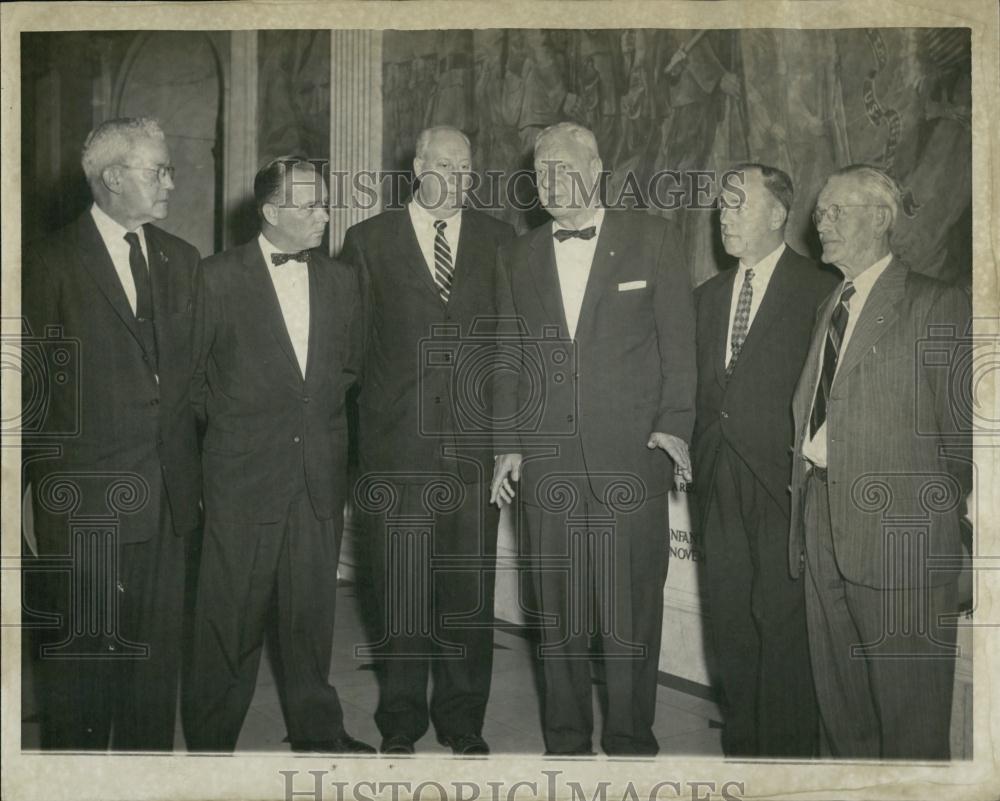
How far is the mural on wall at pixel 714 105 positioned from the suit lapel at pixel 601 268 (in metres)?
0.27

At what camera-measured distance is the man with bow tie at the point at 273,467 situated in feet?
15.7

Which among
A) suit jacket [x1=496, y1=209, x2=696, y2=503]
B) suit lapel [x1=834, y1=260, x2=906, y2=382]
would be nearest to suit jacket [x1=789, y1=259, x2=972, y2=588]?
suit lapel [x1=834, y1=260, x2=906, y2=382]

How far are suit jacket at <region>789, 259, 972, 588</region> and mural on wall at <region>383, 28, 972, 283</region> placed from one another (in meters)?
0.29

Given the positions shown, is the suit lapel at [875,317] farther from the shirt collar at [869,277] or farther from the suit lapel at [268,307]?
the suit lapel at [268,307]

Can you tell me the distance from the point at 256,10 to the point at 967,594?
4.25 m

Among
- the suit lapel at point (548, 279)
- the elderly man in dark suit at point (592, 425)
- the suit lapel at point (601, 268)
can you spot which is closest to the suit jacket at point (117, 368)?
the elderly man in dark suit at point (592, 425)

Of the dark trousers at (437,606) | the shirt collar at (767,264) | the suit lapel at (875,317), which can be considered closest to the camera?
→ the suit lapel at (875,317)

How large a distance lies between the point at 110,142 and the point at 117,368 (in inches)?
41.1

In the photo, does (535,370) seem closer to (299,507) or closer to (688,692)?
(299,507)

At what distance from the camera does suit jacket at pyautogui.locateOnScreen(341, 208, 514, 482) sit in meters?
4.93

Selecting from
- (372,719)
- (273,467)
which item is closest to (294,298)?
(273,467)

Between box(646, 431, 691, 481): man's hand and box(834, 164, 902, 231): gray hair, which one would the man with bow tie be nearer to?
box(646, 431, 691, 481): man's hand

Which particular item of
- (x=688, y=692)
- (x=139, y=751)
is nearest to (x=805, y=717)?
(x=688, y=692)

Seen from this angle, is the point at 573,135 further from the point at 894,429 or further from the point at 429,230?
the point at 894,429
